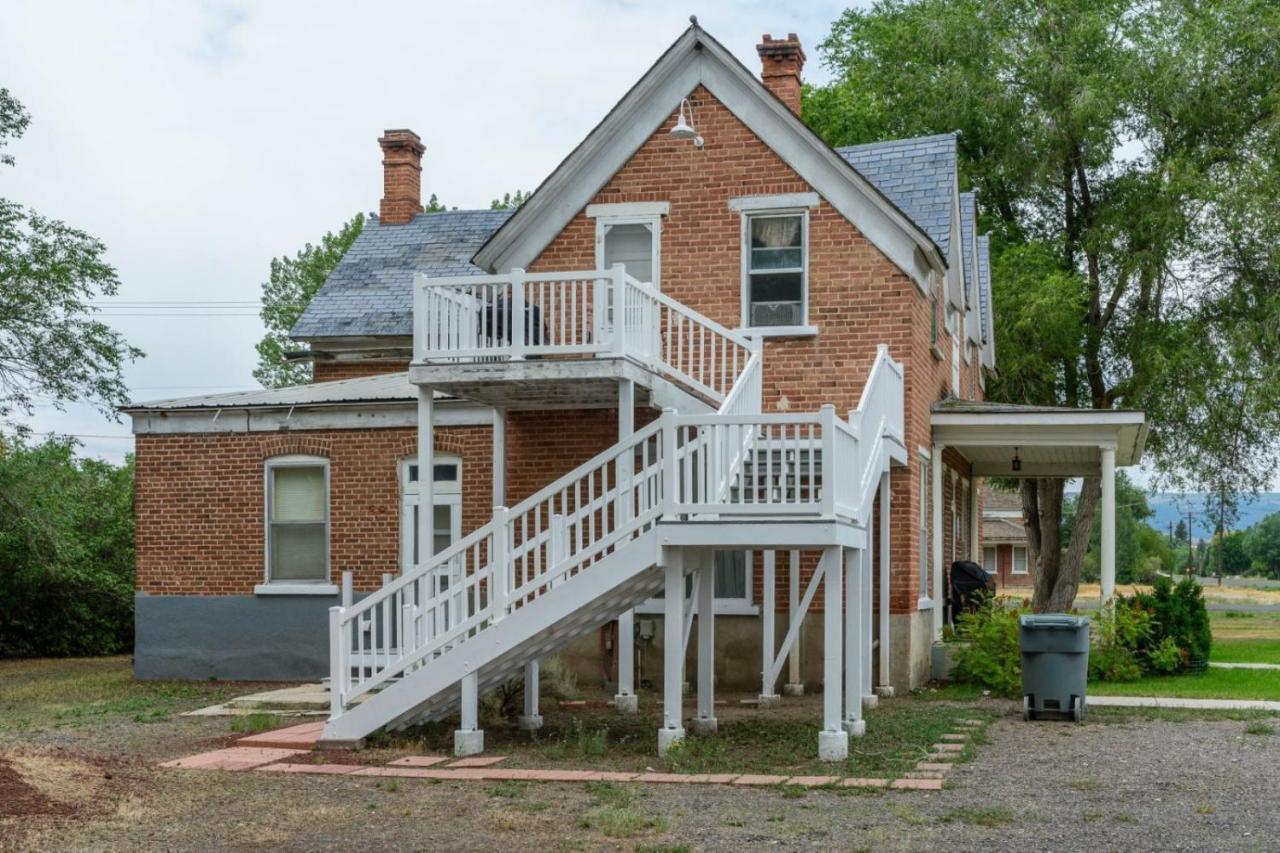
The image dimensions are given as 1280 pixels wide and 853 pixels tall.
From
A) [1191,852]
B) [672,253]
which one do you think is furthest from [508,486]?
[1191,852]

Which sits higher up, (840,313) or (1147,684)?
(840,313)

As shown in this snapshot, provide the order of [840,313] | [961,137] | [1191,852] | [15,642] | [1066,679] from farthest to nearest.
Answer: [961,137] → [15,642] → [840,313] → [1066,679] → [1191,852]

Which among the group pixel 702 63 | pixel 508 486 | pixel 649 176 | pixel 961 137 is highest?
pixel 961 137

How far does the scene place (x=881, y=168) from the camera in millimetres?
21766

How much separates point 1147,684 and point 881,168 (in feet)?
25.4

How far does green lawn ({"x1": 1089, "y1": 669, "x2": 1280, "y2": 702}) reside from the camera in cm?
1809

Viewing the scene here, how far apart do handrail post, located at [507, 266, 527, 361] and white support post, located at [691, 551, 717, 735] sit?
109 inches

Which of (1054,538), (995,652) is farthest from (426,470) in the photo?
(1054,538)

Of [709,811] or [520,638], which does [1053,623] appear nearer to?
[520,638]

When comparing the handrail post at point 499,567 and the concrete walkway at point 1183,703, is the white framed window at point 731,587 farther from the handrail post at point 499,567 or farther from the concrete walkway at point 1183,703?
the handrail post at point 499,567

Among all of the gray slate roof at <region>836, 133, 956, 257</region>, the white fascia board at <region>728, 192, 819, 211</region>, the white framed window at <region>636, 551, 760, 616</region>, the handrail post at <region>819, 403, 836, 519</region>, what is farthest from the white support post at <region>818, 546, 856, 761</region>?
the gray slate roof at <region>836, 133, 956, 257</region>

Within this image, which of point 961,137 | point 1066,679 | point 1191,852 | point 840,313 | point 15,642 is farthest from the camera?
point 961,137

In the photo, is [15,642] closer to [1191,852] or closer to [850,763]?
[850,763]

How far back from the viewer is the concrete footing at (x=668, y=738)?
12859mm
